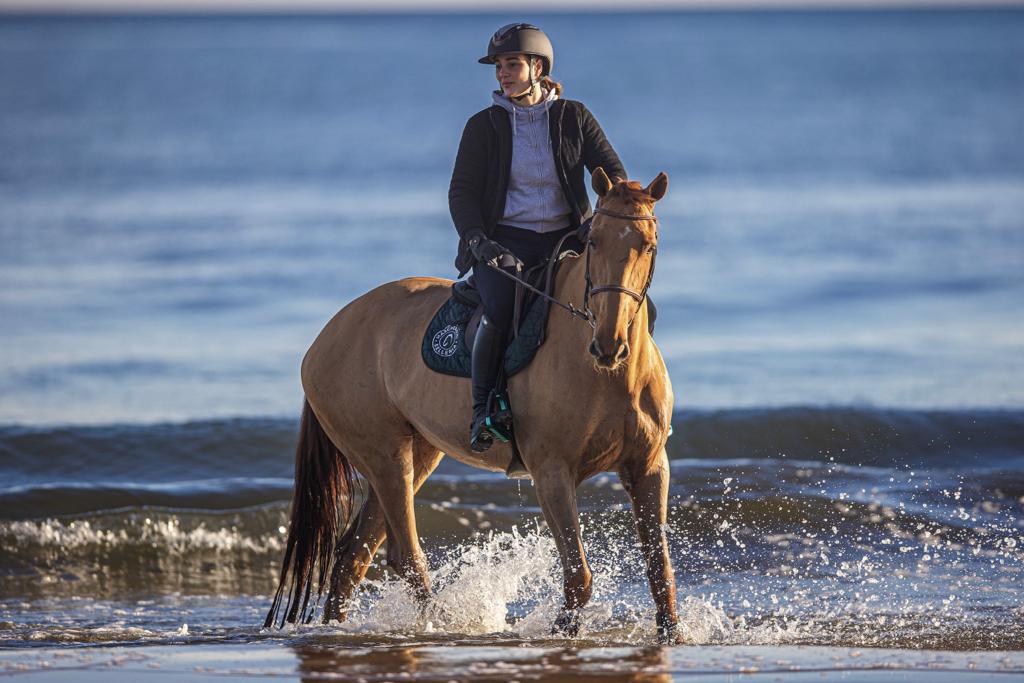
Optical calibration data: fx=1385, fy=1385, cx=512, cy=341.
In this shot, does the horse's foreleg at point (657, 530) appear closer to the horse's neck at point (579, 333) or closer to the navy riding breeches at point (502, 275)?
the horse's neck at point (579, 333)

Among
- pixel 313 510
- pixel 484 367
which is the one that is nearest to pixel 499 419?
pixel 484 367

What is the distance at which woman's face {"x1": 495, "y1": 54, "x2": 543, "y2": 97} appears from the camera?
6355 mm

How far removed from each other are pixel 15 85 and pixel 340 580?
83064 mm

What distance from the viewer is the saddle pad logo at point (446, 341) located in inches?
264

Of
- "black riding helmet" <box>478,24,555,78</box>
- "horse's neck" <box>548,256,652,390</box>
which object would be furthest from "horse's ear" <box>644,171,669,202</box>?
"black riding helmet" <box>478,24,555,78</box>

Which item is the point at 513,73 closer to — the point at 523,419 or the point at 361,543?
the point at 523,419

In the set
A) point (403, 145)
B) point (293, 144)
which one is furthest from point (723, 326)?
point (293, 144)

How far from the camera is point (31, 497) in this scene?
11.0m

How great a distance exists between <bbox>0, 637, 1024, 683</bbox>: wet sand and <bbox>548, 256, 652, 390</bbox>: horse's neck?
120 cm

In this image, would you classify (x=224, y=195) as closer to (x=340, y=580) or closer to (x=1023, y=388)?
(x=1023, y=388)

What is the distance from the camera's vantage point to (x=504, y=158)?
21.2ft

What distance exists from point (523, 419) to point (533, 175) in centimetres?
116

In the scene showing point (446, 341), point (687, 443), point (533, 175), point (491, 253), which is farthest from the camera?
point (687, 443)

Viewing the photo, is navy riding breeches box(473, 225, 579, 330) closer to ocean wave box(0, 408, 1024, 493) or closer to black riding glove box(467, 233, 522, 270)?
black riding glove box(467, 233, 522, 270)
